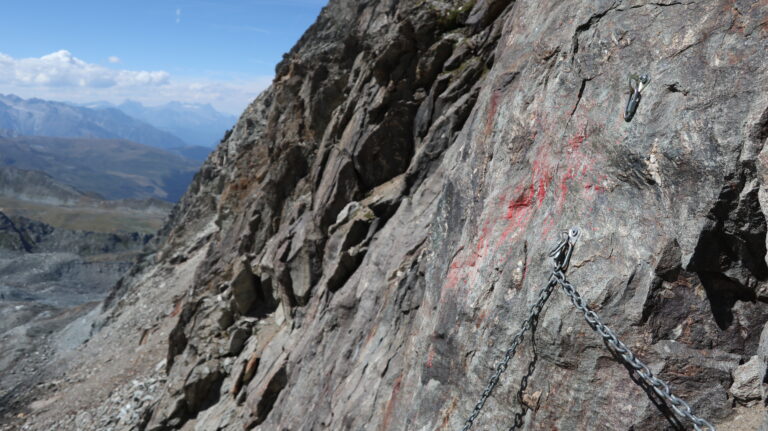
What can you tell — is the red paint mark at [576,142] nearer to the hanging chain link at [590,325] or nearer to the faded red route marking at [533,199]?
the faded red route marking at [533,199]

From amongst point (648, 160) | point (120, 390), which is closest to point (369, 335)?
point (648, 160)

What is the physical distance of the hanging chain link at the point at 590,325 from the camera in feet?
16.5

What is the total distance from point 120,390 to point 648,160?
27807 mm

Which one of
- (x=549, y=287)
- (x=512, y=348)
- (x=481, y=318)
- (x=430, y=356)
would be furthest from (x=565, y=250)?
(x=430, y=356)

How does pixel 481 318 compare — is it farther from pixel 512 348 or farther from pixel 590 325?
pixel 590 325

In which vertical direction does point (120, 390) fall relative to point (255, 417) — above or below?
below

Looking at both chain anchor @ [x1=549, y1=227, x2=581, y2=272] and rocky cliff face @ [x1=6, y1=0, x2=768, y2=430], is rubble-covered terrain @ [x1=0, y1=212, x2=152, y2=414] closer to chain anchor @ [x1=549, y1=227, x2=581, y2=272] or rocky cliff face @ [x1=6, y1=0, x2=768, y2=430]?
rocky cliff face @ [x1=6, y1=0, x2=768, y2=430]

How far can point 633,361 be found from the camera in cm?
535

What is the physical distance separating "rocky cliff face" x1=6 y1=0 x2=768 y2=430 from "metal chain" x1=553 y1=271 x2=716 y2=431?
0.18 metres

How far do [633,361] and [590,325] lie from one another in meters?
0.64

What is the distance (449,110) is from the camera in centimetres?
A: 1535

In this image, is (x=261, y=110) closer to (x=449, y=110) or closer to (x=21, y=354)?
(x=21, y=354)

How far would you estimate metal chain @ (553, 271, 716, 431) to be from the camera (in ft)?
16.0

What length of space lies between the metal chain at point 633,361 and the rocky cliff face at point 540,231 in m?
0.18
